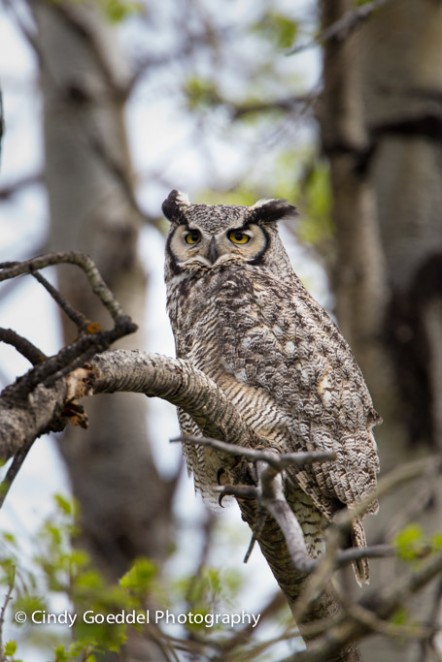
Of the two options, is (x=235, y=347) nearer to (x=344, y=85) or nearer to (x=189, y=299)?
(x=189, y=299)

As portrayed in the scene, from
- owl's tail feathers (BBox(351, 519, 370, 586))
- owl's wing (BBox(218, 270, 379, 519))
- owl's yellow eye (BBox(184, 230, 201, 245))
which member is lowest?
owl's tail feathers (BBox(351, 519, 370, 586))

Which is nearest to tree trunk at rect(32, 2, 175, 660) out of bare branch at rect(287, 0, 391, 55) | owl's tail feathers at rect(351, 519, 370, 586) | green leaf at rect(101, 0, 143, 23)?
green leaf at rect(101, 0, 143, 23)

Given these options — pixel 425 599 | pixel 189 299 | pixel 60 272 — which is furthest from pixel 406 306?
pixel 60 272

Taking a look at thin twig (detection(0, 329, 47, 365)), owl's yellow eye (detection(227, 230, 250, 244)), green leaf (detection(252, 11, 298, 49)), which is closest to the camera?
thin twig (detection(0, 329, 47, 365))

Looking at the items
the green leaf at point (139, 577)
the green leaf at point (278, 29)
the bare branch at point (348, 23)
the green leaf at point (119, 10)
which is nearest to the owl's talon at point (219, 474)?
the green leaf at point (139, 577)

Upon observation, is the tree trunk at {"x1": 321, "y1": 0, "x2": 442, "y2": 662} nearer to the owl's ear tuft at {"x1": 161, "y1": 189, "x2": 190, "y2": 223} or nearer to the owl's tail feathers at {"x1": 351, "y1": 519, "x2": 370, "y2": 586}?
the owl's ear tuft at {"x1": 161, "y1": 189, "x2": 190, "y2": 223}

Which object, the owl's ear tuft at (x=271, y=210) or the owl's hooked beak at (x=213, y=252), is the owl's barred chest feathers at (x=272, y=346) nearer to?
the owl's hooked beak at (x=213, y=252)

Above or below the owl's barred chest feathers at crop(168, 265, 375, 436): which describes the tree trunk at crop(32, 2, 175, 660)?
above

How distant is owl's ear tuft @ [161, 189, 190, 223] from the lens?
12.4 ft

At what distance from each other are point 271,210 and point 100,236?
8.83ft

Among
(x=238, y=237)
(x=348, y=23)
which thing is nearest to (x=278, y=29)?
(x=348, y=23)

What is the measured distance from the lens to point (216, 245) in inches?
141

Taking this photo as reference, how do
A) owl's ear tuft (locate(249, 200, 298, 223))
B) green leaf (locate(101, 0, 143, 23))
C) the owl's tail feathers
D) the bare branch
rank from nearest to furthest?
the owl's tail feathers, the bare branch, owl's ear tuft (locate(249, 200, 298, 223)), green leaf (locate(101, 0, 143, 23))

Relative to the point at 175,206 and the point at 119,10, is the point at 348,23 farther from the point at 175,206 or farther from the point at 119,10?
the point at 119,10
